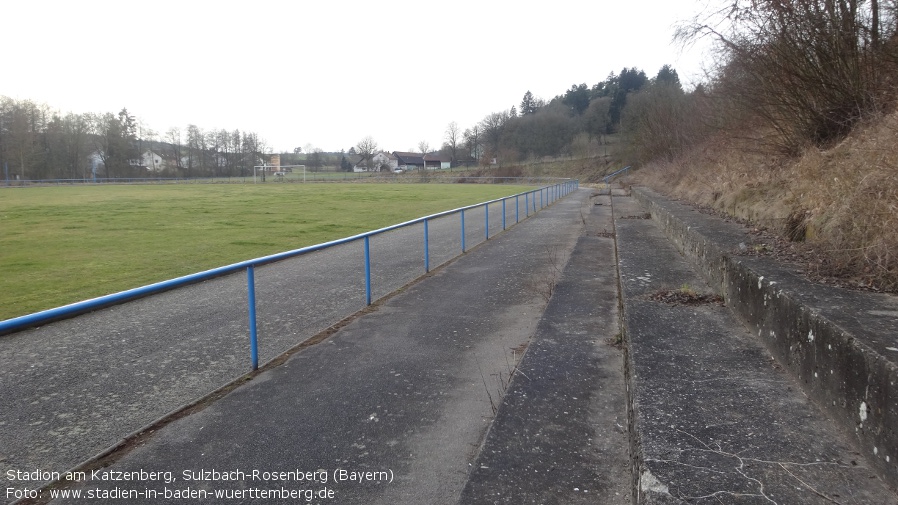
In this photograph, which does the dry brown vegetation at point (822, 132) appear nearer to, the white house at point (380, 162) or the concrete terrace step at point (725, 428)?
the concrete terrace step at point (725, 428)

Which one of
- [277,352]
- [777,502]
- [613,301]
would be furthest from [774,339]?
[277,352]

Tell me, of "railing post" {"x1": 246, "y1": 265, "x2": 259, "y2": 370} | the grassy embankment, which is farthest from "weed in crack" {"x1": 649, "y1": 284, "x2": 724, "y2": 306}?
the grassy embankment

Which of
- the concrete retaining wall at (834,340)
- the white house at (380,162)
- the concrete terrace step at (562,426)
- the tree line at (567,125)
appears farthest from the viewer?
the white house at (380,162)

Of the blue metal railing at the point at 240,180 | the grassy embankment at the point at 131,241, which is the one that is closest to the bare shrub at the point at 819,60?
the grassy embankment at the point at 131,241

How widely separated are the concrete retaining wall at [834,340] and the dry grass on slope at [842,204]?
1.07 ft

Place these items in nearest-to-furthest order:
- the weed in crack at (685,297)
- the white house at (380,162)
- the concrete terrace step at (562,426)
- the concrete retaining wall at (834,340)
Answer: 1. the concrete retaining wall at (834,340)
2. the concrete terrace step at (562,426)
3. the weed in crack at (685,297)
4. the white house at (380,162)

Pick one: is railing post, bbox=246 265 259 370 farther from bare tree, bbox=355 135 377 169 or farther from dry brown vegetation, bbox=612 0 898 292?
bare tree, bbox=355 135 377 169

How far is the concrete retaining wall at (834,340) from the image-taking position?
228 centimetres

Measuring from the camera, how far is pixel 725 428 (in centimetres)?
284

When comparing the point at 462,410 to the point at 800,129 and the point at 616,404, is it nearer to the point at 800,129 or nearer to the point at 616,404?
the point at 616,404

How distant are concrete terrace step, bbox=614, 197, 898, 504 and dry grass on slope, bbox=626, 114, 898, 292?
860mm

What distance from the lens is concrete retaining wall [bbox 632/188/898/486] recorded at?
7.48 feet

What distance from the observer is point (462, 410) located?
155 inches

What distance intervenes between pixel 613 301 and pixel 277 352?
151 inches
